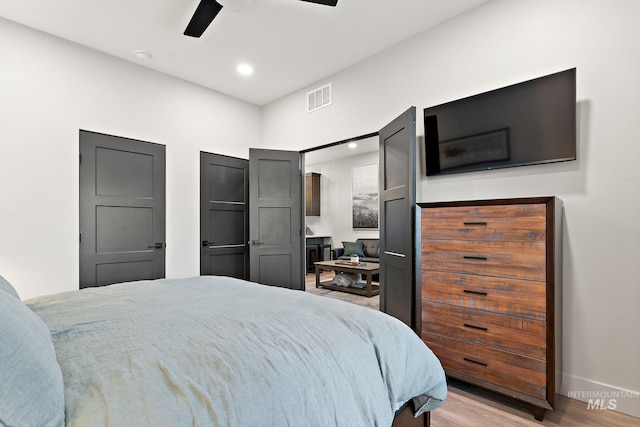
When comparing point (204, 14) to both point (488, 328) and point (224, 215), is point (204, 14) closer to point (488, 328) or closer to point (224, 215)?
point (224, 215)

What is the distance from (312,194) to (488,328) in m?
6.46

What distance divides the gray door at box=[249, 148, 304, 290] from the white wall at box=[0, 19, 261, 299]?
0.89 meters

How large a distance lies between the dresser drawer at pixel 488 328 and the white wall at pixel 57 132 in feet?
9.89

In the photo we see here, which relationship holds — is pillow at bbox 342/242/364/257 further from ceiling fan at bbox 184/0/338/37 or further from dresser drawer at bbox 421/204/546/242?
ceiling fan at bbox 184/0/338/37

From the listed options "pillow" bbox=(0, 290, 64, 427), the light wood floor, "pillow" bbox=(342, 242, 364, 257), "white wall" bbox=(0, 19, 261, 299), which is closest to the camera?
"pillow" bbox=(0, 290, 64, 427)

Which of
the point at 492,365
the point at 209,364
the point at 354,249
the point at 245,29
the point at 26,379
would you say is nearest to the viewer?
the point at 26,379

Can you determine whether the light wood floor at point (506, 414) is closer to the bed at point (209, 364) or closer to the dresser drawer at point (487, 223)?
the bed at point (209, 364)

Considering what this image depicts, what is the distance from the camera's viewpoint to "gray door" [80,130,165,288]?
3.36 metres

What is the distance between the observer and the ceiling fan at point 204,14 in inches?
86.8

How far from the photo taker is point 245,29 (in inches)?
120

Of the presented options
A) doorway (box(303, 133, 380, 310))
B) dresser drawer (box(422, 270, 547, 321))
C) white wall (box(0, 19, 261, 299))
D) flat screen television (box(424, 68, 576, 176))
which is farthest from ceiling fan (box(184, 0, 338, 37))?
doorway (box(303, 133, 380, 310))

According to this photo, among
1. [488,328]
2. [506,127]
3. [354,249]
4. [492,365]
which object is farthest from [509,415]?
[354,249]

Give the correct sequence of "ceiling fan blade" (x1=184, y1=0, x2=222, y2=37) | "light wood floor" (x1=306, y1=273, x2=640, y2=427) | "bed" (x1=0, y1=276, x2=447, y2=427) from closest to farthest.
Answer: "bed" (x1=0, y1=276, x2=447, y2=427) → "light wood floor" (x1=306, y1=273, x2=640, y2=427) → "ceiling fan blade" (x1=184, y1=0, x2=222, y2=37)

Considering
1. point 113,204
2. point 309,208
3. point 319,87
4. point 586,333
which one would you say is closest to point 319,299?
point 586,333
